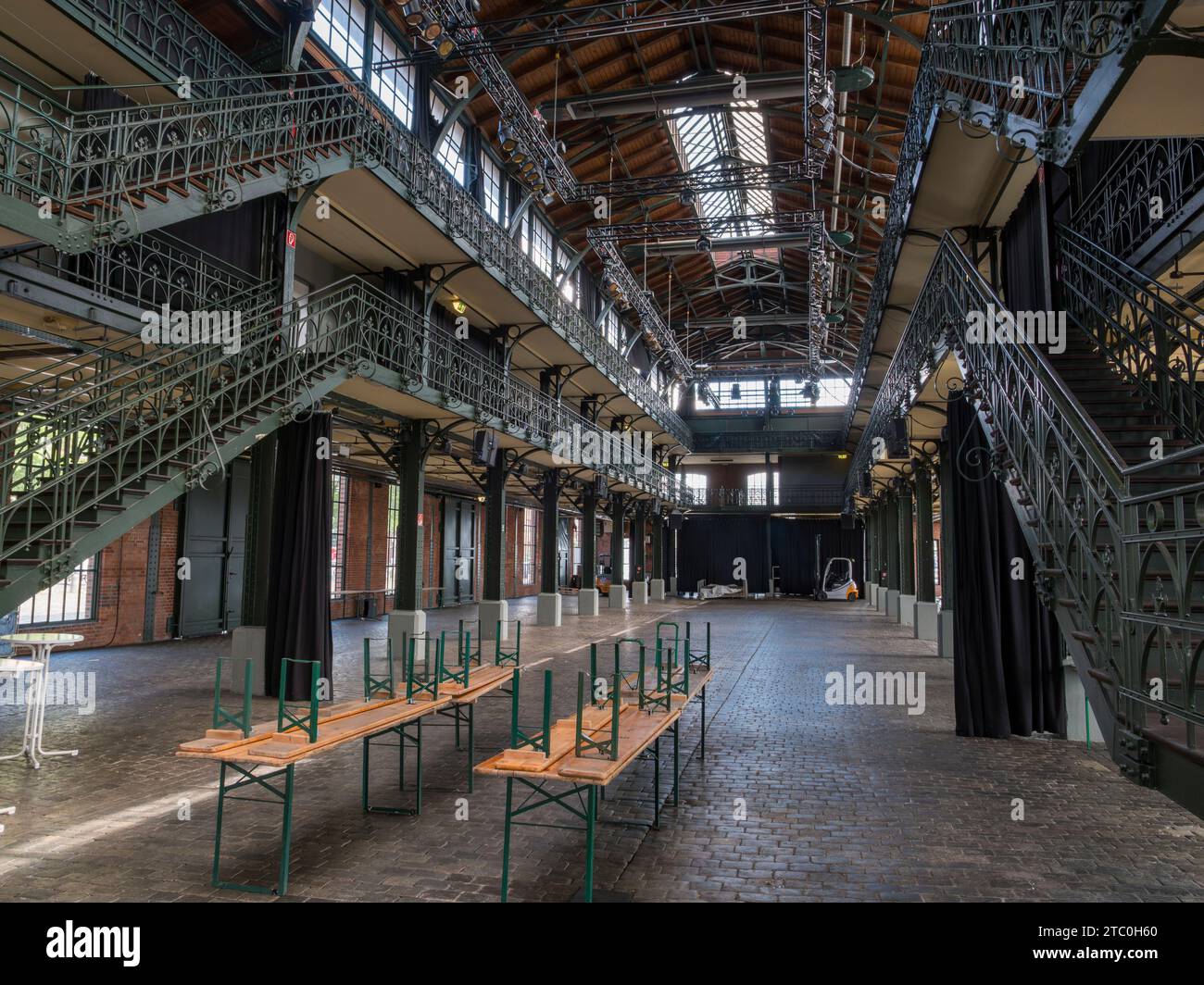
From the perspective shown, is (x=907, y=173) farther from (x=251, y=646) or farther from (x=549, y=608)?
(x=549, y=608)

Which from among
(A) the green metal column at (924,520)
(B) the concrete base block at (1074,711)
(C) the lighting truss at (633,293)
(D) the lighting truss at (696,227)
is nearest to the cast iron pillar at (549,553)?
(C) the lighting truss at (633,293)

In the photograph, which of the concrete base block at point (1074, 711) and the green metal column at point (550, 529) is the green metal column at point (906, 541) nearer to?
the green metal column at point (550, 529)

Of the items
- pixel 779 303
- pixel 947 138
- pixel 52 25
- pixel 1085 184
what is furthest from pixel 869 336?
pixel 779 303

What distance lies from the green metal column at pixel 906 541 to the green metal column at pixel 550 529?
980cm

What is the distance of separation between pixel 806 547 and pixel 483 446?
99.5 ft

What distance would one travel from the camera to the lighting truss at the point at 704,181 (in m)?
17.8

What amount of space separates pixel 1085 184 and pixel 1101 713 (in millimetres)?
8969

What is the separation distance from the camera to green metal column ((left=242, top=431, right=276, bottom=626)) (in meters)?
10.8

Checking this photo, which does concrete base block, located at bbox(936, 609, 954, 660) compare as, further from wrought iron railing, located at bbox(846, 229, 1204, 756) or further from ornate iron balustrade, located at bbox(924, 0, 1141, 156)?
ornate iron balustrade, located at bbox(924, 0, 1141, 156)

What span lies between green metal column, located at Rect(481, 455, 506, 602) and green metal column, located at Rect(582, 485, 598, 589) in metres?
6.19

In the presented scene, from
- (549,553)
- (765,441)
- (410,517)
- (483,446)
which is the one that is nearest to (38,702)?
(410,517)

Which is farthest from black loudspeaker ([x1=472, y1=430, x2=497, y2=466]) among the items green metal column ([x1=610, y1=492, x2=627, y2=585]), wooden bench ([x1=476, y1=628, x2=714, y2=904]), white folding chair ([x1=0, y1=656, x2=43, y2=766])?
green metal column ([x1=610, y1=492, x2=627, y2=585])

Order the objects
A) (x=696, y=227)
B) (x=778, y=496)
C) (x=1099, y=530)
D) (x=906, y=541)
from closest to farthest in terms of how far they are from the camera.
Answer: (x=1099, y=530)
(x=696, y=227)
(x=906, y=541)
(x=778, y=496)

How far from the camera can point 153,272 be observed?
29.7 ft
